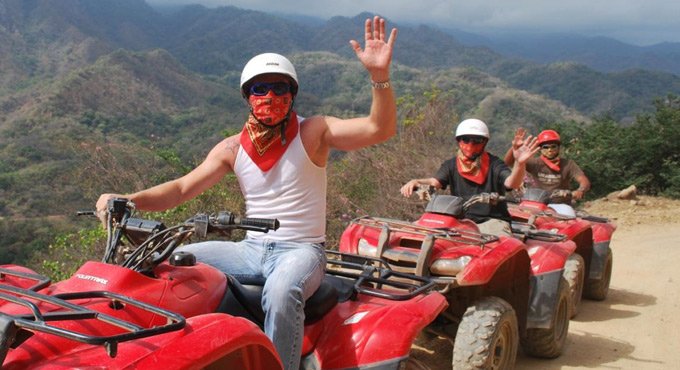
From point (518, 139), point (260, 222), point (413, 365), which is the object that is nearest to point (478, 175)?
point (518, 139)

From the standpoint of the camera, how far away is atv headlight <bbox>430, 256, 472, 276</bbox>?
5.02m

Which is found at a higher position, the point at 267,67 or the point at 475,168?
the point at 267,67

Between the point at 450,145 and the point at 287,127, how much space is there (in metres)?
11.3

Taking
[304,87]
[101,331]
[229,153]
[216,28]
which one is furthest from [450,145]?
[216,28]

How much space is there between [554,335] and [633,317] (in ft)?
7.26

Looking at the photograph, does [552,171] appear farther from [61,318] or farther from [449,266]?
[61,318]

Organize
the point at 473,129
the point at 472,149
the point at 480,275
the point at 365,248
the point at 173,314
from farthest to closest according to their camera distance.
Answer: the point at 472,149 < the point at 473,129 < the point at 365,248 < the point at 480,275 < the point at 173,314

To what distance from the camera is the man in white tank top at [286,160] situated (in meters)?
3.56

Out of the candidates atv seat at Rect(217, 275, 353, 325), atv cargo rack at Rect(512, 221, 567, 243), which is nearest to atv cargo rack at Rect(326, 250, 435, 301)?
atv seat at Rect(217, 275, 353, 325)

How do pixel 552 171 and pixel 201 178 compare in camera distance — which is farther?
pixel 552 171

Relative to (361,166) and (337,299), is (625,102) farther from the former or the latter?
(337,299)

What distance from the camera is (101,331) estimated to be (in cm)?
250

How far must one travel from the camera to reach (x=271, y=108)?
3.75 metres

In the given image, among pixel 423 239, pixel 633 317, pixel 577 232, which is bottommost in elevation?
pixel 633 317
